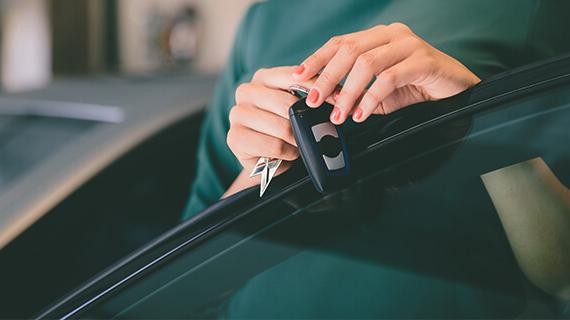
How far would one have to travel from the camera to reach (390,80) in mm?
494

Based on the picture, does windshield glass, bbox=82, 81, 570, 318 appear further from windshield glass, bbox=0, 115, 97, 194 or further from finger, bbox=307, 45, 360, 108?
windshield glass, bbox=0, 115, 97, 194

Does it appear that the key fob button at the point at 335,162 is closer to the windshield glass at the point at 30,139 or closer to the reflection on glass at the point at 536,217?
the reflection on glass at the point at 536,217

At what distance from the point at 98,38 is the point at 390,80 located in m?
2.86

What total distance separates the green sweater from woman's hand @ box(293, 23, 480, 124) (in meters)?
0.06

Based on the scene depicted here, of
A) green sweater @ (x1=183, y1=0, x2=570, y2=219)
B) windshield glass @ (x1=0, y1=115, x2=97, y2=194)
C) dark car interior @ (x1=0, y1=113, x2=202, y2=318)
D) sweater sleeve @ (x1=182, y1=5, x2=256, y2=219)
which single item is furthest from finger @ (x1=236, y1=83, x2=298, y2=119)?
windshield glass @ (x1=0, y1=115, x2=97, y2=194)

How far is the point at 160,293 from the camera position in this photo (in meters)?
0.58

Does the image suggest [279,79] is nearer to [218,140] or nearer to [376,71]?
[376,71]

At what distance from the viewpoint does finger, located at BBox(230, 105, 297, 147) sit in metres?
Result: 0.54

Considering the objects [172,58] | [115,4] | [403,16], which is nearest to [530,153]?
[403,16]

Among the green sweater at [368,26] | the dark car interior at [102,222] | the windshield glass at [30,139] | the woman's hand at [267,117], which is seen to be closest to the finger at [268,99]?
the woman's hand at [267,117]

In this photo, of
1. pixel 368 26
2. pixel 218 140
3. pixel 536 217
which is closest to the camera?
pixel 536 217

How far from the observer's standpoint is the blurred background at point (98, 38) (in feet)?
9.21

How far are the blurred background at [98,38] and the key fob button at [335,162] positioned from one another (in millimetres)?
2330

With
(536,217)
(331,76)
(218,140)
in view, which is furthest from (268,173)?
(218,140)
